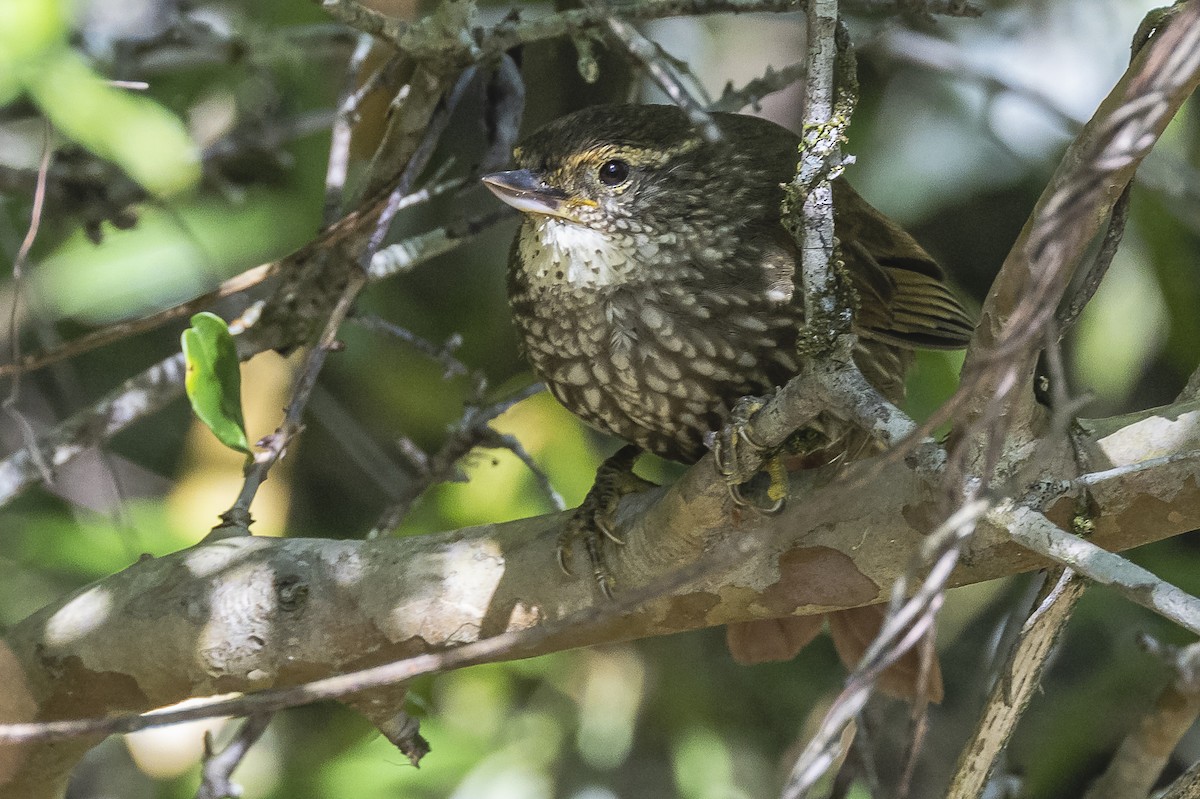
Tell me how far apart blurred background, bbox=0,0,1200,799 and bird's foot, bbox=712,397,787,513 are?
1080 millimetres

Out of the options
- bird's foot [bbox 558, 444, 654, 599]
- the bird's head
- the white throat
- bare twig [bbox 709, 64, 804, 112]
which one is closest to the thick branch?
bird's foot [bbox 558, 444, 654, 599]

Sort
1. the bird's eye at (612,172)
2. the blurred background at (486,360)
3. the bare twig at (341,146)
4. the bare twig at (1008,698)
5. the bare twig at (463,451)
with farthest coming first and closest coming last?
the blurred background at (486,360), the bare twig at (463,451), the bare twig at (341,146), the bird's eye at (612,172), the bare twig at (1008,698)

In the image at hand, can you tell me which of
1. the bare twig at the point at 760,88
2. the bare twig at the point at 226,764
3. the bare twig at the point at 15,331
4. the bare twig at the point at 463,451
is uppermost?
the bare twig at the point at 760,88

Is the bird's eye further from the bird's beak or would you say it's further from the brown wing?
the brown wing

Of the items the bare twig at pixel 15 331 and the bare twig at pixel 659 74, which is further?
the bare twig at pixel 15 331

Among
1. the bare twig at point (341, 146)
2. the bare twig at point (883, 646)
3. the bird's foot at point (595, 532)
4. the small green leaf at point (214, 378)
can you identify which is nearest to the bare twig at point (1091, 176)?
the bare twig at point (883, 646)

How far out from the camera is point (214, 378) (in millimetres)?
2178

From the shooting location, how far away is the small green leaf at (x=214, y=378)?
83.4 inches

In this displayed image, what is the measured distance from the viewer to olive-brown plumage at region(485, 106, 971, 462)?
2244 mm

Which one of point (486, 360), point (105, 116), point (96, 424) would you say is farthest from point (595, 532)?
point (486, 360)

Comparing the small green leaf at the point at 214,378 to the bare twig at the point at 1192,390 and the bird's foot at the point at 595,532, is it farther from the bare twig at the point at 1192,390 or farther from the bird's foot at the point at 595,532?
the bare twig at the point at 1192,390

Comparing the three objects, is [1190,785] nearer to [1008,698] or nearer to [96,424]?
[1008,698]

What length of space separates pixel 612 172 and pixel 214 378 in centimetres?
77

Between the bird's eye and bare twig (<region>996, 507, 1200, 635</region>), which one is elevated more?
the bird's eye
